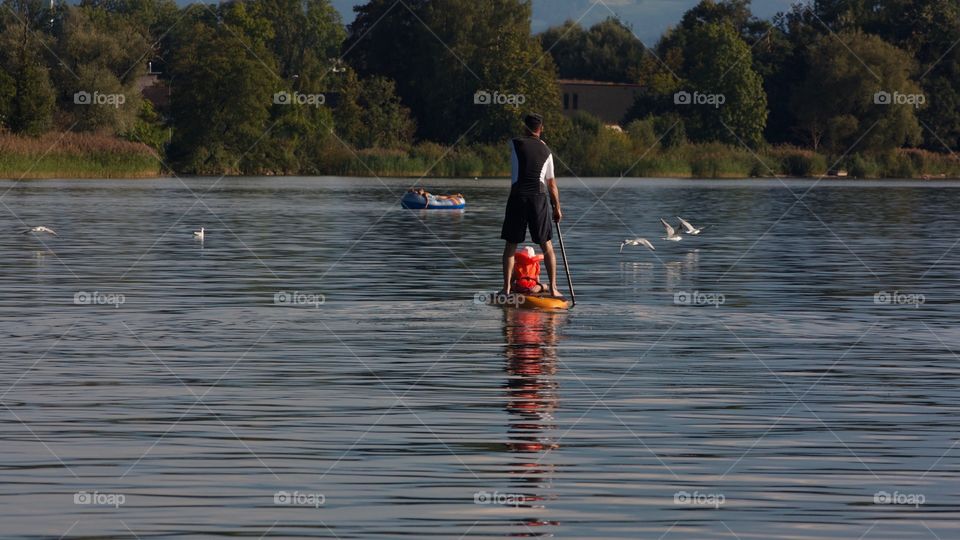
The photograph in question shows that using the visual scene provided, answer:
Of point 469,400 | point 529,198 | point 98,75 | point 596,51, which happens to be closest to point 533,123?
point 529,198

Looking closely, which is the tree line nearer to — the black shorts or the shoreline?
the shoreline

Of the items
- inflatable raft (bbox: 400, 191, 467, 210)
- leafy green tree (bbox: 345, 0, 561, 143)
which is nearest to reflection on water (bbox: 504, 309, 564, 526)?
inflatable raft (bbox: 400, 191, 467, 210)

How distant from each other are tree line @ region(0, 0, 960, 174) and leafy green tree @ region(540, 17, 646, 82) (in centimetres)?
1894

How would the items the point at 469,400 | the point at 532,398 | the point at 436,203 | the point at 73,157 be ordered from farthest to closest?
the point at 73,157
the point at 436,203
the point at 532,398
the point at 469,400

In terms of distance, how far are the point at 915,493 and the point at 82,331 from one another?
10917 mm

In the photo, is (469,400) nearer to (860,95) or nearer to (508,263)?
(508,263)

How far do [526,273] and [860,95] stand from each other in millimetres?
101803

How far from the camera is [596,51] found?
16712 cm

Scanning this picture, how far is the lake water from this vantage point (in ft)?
30.9

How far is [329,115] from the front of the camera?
122m

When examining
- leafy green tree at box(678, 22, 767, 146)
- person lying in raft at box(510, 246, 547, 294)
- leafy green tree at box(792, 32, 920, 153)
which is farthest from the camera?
leafy green tree at box(678, 22, 767, 146)

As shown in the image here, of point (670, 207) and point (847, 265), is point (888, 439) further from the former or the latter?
point (670, 207)

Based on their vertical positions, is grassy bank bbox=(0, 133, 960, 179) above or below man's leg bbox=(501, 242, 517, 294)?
above

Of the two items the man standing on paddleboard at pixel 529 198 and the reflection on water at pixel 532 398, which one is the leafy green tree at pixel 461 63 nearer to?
the man standing on paddleboard at pixel 529 198
